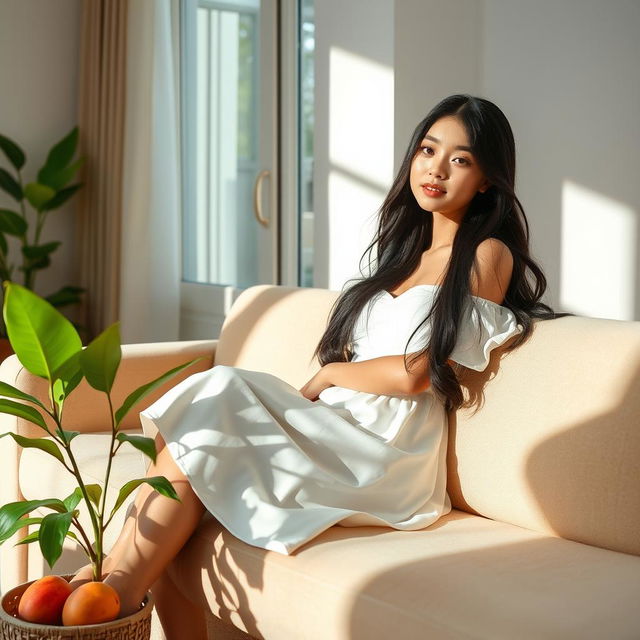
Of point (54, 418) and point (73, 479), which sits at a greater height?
point (54, 418)

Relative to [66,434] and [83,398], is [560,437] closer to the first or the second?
[66,434]

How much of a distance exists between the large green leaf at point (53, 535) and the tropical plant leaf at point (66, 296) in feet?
9.54

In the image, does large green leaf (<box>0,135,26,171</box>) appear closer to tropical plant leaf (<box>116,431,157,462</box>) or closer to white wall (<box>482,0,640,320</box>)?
white wall (<box>482,0,640,320</box>)

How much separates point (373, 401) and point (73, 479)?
77 centimetres

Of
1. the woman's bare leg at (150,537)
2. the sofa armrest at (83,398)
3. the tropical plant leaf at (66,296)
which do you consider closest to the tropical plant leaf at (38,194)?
the tropical plant leaf at (66,296)

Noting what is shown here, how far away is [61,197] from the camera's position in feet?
14.1

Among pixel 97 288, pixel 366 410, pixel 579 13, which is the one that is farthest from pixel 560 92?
pixel 97 288

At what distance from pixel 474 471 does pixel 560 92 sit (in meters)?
1.30

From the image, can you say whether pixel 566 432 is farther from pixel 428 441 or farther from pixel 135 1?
pixel 135 1

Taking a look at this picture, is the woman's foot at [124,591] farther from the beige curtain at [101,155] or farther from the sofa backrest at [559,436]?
the beige curtain at [101,155]

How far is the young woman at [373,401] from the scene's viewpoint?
5.51ft

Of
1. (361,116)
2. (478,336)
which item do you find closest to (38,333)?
(478,336)

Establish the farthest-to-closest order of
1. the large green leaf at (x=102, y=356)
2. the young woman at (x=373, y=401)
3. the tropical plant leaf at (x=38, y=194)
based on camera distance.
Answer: the tropical plant leaf at (x=38, y=194), the young woman at (x=373, y=401), the large green leaf at (x=102, y=356)

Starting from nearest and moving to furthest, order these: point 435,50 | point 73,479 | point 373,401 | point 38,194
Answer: point 373,401, point 73,479, point 435,50, point 38,194
